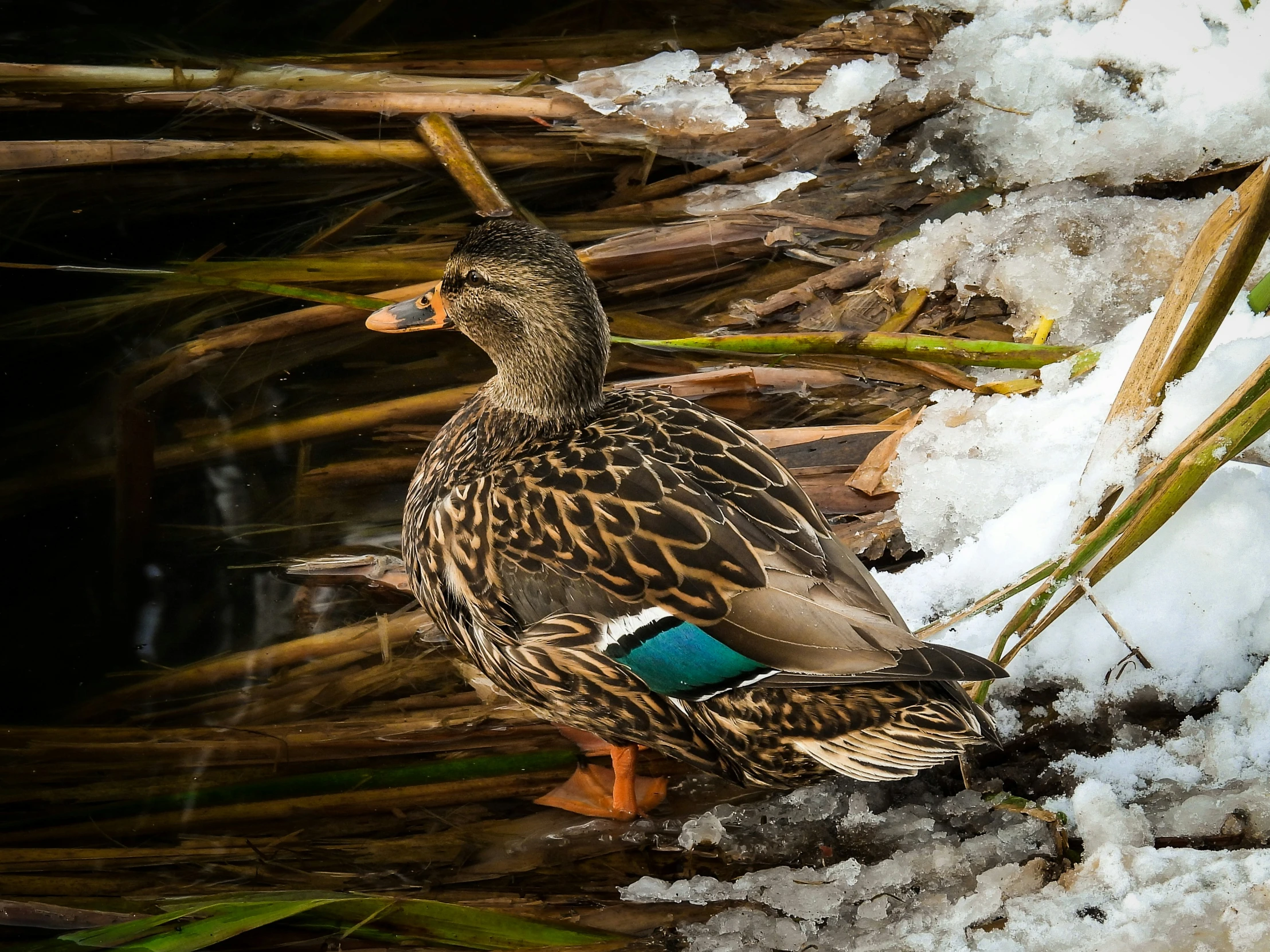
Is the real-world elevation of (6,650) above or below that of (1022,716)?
above

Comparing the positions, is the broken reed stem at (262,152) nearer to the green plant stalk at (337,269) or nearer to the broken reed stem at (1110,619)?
the green plant stalk at (337,269)

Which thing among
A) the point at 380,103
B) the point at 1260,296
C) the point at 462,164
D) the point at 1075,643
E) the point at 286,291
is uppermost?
the point at 380,103

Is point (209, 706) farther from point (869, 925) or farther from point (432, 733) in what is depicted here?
point (869, 925)

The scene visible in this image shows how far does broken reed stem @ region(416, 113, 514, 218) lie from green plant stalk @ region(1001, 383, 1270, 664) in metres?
2.44

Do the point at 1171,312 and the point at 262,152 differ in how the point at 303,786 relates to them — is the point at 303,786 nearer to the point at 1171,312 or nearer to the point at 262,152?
the point at 1171,312

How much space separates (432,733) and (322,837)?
0.35 meters

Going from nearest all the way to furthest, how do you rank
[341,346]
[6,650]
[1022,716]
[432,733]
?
[1022,716]
[432,733]
[6,650]
[341,346]

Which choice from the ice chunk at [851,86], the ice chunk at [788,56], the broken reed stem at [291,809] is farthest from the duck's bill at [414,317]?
the ice chunk at [788,56]

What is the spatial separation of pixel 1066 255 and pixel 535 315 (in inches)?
72.1

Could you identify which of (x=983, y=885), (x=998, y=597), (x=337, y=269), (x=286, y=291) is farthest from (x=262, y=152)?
(x=983, y=885)

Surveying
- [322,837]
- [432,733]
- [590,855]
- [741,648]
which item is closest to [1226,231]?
[741,648]

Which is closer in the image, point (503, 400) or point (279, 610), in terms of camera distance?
point (503, 400)

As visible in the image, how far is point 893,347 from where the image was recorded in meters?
3.44

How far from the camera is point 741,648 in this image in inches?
88.5
